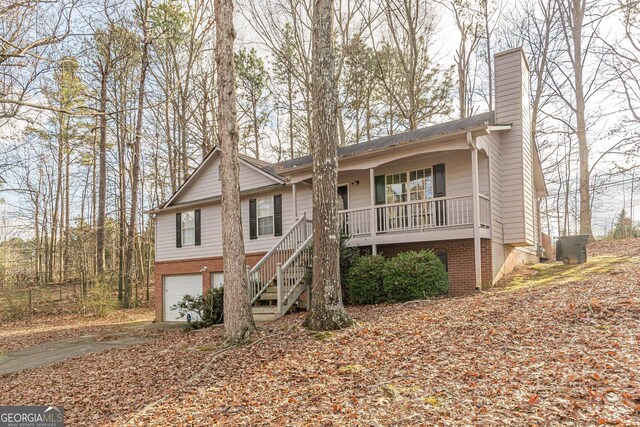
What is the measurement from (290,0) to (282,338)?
18.6 meters

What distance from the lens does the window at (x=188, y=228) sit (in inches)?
676

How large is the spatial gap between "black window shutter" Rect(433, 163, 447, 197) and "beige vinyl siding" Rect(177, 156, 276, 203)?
18.6 ft

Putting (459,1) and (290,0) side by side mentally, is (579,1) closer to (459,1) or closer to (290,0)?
(459,1)

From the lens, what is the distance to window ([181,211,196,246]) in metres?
17.2

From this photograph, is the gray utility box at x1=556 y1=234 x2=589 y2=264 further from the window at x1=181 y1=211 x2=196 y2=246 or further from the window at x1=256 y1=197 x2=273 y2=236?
the window at x1=181 y1=211 x2=196 y2=246

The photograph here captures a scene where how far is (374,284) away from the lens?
10.4m

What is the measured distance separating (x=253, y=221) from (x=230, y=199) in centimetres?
791

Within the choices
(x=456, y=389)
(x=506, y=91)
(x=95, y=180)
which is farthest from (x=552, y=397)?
(x=95, y=180)

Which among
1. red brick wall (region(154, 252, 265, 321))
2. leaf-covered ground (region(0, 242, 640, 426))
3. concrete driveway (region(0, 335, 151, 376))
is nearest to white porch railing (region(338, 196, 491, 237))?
leaf-covered ground (region(0, 242, 640, 426))

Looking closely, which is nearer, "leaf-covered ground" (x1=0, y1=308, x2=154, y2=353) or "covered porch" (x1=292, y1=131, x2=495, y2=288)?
"covered porch" (x1=292, y1=131, x2=495, y2=288)

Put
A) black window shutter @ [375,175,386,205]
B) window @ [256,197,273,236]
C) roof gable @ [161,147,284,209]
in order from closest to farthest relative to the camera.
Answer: black window shutter @ [375,175,386,205] → window @ [256,197,273,236] → roof gable @ [161,147,284,209]

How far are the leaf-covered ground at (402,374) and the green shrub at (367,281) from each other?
201cm

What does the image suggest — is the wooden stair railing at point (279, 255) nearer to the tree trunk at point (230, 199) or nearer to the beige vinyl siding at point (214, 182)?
the beige vinyl siding at point (214, 182)

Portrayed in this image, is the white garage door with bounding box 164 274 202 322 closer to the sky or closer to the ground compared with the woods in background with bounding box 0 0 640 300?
closer to the ground
